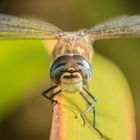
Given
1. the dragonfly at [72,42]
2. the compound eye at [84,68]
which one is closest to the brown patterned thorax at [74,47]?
the dragonfly at [72,42]

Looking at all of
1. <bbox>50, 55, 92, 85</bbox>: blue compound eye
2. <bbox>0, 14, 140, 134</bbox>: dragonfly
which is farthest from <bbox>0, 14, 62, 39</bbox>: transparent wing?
<bbox>50, 55, 92, 85</bbox>: blue compound eye

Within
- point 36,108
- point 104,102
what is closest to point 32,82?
point 36,108

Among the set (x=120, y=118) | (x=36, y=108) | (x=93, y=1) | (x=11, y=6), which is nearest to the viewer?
(x=120, y=118)

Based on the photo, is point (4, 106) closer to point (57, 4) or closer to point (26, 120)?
point (26, 120)

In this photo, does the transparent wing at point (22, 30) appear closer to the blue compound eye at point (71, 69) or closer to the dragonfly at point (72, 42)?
the dragonfly at point (72, 42)

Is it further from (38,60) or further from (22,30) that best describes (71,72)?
(22,30)

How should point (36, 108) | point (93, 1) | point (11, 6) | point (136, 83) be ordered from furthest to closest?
point (11, 6) → point (93, 1) → point (36, 108) → point (136, 83)

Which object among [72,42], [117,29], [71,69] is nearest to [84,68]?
[71,69]
